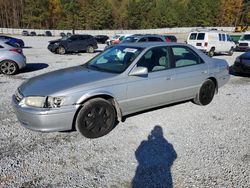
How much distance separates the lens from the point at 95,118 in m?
4.89

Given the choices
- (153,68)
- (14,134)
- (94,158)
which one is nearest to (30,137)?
(14,134)

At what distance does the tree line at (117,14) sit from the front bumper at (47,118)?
85.4 meters

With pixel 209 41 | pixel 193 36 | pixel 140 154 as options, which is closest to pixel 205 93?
pixel 140 154

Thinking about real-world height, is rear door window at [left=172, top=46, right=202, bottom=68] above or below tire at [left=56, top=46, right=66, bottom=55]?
above

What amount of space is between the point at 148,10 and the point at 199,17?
56.3 ft

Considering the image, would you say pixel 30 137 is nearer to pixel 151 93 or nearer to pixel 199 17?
pixel 151 93

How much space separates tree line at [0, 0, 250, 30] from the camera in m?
88.3

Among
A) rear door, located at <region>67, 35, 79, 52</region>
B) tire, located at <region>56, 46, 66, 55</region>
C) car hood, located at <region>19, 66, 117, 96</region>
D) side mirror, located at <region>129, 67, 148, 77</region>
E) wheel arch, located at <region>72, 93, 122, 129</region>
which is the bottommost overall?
tire, located at <region>56, 46, 66, 55</region>

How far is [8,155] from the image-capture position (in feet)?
14.1

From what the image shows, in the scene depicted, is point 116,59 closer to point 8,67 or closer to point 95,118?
point 95,118

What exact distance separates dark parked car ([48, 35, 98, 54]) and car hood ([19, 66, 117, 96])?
1705 cm

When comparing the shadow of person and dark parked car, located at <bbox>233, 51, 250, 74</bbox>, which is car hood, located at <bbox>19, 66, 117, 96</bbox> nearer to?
the shadow of person

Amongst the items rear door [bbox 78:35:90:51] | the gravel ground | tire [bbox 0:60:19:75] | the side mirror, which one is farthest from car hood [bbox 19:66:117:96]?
rear door [bbox 78:35:90:51]

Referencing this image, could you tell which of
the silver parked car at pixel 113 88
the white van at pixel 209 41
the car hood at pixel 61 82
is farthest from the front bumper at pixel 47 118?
the white van at pixel 209 41
